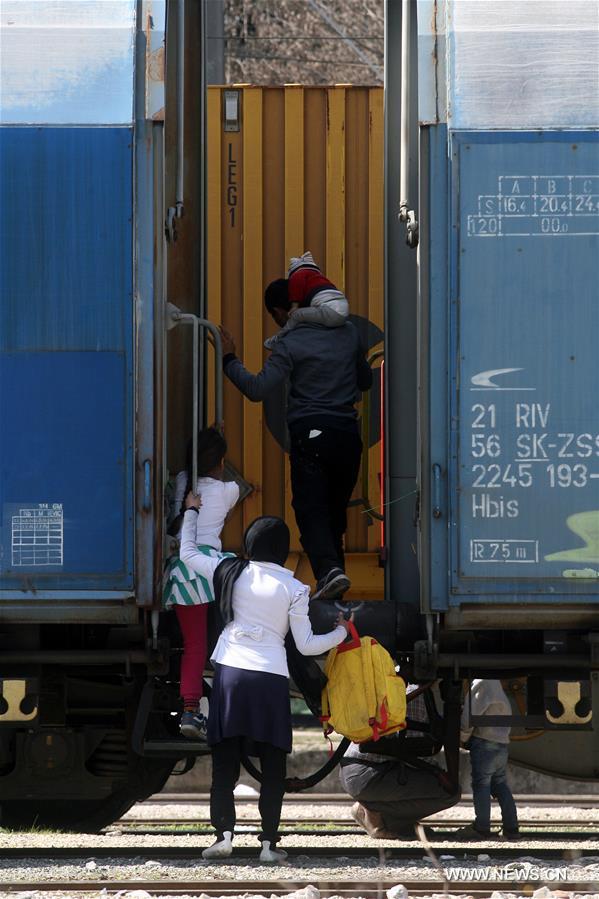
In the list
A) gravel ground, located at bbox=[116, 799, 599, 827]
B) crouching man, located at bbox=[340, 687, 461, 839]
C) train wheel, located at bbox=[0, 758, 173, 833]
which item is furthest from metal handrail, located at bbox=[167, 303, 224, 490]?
gravel ground, located at bbox=[116, 799, 599, 827]

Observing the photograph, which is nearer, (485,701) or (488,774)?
(485,701)

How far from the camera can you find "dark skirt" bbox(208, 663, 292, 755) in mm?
5637

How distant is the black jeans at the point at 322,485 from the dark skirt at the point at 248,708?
65 cm

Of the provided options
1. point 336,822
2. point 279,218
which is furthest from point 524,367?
point 336,822

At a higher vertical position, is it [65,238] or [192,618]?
[65,238]

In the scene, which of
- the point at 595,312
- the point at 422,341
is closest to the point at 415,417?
the point at 422,341

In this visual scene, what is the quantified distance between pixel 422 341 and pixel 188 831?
12.5 feet

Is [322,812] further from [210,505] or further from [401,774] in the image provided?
[210,505]

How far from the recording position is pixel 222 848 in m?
5.71

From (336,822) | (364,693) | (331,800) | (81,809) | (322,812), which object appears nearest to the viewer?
(364,693)

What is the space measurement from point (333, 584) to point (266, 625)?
37 cm

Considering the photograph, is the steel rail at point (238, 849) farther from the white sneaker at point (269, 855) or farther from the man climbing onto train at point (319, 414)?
the man climbing onto train at point (319, 414)

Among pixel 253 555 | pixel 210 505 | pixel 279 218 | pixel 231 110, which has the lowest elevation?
pixel 253 555

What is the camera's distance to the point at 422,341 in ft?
18.7
